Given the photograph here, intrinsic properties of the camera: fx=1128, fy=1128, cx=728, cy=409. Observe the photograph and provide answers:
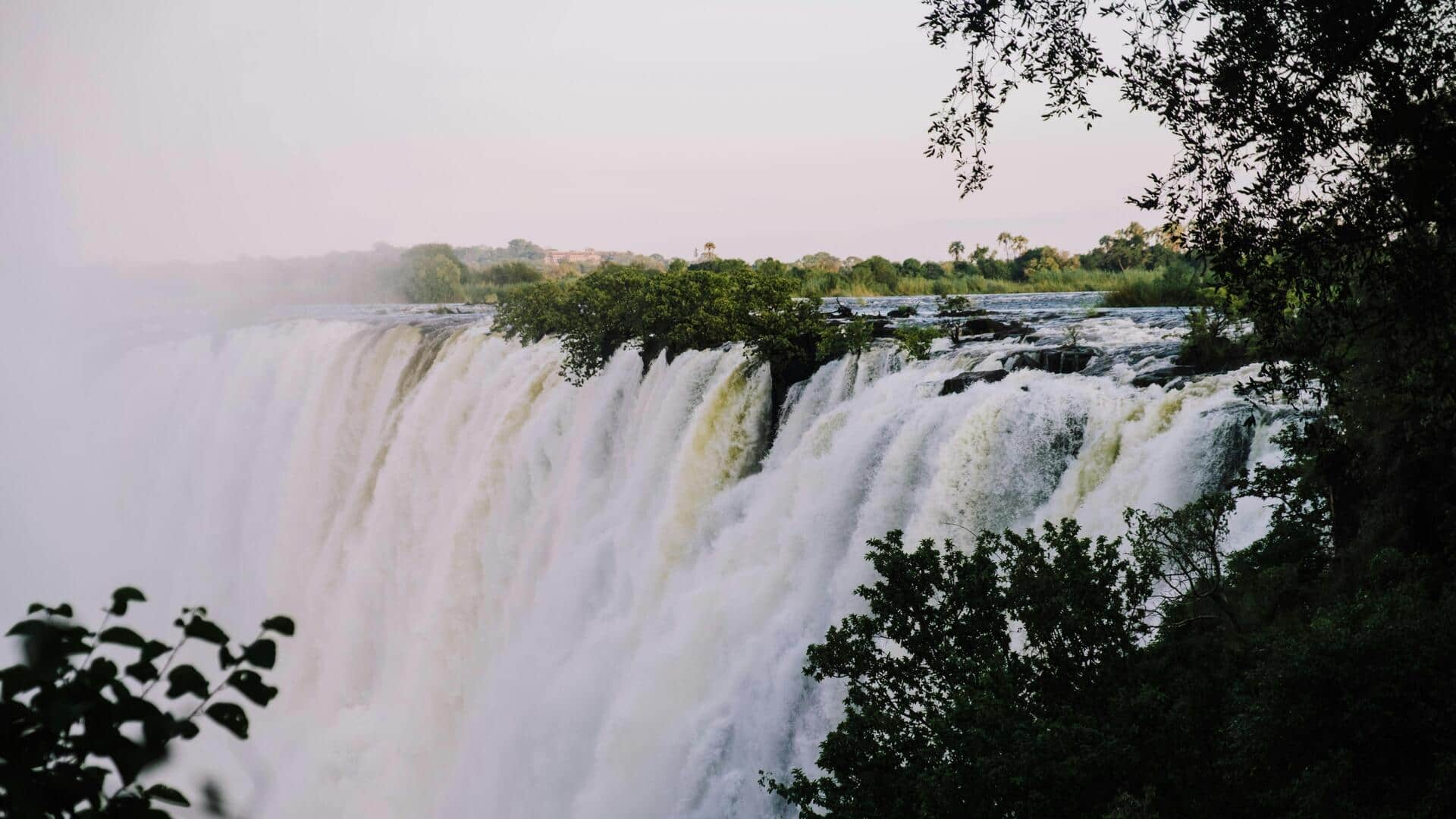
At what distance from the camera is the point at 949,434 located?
493 inches

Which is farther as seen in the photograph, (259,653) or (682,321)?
(682,321)

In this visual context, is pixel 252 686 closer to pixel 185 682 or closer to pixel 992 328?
pixel 185 682

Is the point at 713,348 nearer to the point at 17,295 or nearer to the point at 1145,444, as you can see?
the point at 1145,444

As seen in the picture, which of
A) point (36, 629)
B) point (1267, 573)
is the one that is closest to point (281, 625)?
point (36, 629)

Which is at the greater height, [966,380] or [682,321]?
[682,321]

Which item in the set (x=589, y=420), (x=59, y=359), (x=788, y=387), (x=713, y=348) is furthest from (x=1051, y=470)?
(x=59, y=359)

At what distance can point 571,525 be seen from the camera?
20719 mm

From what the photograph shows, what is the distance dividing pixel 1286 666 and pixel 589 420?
16.8 metres

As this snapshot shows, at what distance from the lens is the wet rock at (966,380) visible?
13.5 metres

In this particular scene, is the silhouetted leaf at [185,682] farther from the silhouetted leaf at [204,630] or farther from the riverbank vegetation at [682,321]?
the riverbank vegetation at [682,321]

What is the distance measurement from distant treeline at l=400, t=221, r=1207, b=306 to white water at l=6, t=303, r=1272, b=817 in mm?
2549

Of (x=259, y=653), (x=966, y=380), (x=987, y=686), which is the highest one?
(x=259, y=653)

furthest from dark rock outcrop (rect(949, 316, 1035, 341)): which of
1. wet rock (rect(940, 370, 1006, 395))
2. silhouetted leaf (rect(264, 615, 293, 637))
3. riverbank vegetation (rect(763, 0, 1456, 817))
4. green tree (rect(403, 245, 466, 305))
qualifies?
green tree (rect(403, 245, 466, 305))

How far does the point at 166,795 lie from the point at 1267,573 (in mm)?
7448
